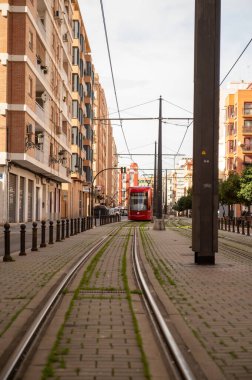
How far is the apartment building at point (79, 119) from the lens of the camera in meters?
58.6

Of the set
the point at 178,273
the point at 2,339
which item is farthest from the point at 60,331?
the point at 178,273

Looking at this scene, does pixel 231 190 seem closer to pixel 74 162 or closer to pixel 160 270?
pixel 74 162

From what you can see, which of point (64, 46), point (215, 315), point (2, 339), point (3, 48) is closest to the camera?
point (2, 339)

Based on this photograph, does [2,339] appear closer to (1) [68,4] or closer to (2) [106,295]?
Result: (2) [106,295]

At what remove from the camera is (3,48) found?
32531 mm

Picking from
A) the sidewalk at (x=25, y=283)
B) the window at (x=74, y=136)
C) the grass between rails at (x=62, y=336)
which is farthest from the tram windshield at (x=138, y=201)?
the grass between rails at (x=62, y=336)

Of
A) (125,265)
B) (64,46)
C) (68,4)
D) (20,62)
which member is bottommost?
(125,265)

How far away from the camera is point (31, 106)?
3491 centimetres

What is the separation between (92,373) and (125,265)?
7.91 meters

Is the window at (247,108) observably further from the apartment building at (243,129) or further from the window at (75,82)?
the window at (75,82)

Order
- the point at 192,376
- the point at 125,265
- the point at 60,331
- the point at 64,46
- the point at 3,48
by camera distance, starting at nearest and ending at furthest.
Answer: the point at 192,376
the point at 60,331
the point at 125,265
the point at 3,48
the point at 64,46

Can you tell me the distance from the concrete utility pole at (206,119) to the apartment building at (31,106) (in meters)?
21.7

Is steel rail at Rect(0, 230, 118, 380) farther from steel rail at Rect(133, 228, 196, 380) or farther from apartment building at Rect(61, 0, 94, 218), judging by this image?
apartment building at Rect(61, 0, 94, 218)

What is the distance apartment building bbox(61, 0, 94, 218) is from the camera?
5856cm
